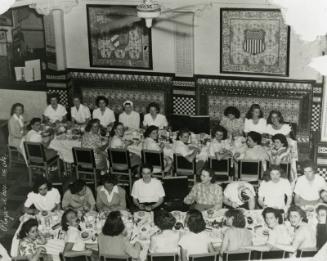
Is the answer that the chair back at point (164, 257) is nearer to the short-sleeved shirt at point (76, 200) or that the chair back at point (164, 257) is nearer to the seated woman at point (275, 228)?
the seated woman at point (275, 228)

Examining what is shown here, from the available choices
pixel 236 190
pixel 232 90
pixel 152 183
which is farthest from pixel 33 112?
pixel 236 190

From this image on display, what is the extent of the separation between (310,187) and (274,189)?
51cm

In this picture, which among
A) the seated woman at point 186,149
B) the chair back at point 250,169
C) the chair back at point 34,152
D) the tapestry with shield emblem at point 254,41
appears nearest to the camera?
the chair back at point 250,169

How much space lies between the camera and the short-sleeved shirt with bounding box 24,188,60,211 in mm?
8148

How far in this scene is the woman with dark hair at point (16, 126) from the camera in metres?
10.6

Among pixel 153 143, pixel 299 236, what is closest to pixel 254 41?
pixel 153 143

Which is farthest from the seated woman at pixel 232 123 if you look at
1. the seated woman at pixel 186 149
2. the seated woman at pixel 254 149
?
the seated woman at pixel 254 149

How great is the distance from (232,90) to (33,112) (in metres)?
4.58

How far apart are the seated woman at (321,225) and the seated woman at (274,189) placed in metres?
0.94

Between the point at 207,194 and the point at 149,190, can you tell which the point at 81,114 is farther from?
the point at 207,194

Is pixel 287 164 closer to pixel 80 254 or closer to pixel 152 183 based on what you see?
pixel 152 183

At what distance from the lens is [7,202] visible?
9.66 metres

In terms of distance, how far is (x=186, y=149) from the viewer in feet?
31.1

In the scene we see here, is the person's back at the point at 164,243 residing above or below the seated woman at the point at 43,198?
below
